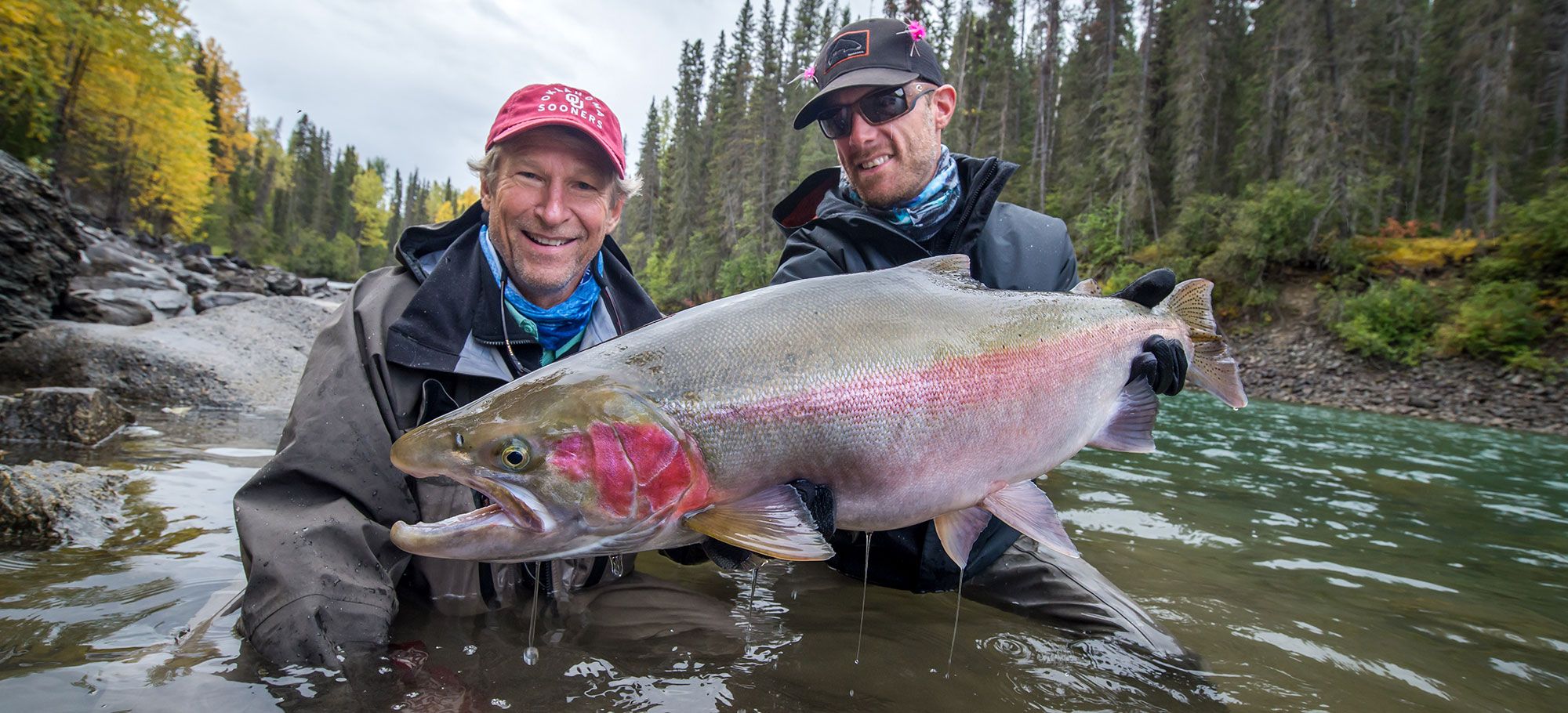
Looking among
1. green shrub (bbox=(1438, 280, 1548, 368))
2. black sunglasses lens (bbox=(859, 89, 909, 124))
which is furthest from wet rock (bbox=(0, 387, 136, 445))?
green shrub (bbox=(1438, 280, 1548, 368))

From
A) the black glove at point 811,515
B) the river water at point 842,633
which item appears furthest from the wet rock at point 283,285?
the black glove at point 811,515

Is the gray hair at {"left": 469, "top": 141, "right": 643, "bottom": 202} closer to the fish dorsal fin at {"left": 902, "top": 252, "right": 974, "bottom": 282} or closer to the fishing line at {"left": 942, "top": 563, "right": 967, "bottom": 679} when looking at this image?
the fish dorsal fin at {"left": 902, "top": 252, "right": 974, "bottom": 282}

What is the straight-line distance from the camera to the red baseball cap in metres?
2.92

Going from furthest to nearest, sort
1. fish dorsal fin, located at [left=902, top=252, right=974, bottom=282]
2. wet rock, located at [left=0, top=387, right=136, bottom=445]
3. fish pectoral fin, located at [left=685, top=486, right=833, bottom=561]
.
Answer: wet rock, located at [left=0, top=387, right=136, bottom=445] < fish dorsal fin, located at [left=902, top=252, right=974, bottom=282] < fish pectoral fin, located at [left=685, top=486, right=833, bottom=561]

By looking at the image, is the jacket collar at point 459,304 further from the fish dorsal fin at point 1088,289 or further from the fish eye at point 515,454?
the fish dorsal fin at point 1088,289

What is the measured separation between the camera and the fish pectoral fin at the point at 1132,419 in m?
2.82

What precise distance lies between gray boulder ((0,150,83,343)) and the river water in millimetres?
3703

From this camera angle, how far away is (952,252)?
3410 mm

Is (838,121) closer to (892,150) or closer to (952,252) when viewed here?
(892,150)

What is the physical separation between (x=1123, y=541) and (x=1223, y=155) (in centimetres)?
3498

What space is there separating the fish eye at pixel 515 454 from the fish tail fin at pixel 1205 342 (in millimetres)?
2639

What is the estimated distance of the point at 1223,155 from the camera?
33438 millimetres

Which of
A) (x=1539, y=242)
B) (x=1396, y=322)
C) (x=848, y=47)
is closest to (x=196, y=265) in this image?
(x=848, y=47)

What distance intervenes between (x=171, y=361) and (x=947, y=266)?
338 inches
